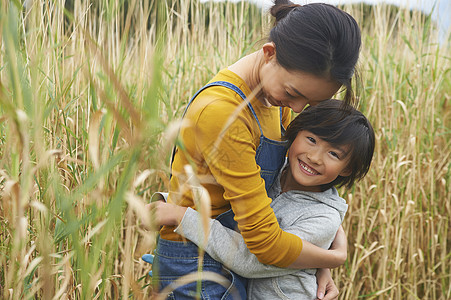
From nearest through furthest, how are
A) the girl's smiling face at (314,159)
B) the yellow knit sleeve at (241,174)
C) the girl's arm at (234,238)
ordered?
1. the yellow knit sleeve at (241,174)
2. the girl's arm at (234,238)
3. the girl's smiling face at (314,159)

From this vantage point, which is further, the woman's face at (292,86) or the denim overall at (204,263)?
the denim overall at (204,263)

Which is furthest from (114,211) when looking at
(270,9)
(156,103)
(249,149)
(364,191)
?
(364,191)

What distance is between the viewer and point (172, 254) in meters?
1.19

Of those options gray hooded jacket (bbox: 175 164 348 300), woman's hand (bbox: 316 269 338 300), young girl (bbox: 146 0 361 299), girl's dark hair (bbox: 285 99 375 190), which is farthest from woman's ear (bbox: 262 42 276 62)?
woman's hand (bbox: 316 269 338 300)

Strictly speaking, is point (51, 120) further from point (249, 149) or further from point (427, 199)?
point (427, 199)

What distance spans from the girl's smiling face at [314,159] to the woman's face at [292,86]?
7.0 inches

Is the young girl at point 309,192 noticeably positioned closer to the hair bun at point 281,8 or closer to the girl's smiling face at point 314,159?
the girl's smiling face at point 314,159

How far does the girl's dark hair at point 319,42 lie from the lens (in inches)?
41.2

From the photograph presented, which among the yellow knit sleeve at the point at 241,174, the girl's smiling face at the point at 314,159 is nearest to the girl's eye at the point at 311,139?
the girl's smiling face at the point at 314,159

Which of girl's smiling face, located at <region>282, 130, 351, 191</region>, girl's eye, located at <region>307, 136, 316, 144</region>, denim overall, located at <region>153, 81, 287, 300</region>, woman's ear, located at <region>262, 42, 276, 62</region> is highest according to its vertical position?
woman's ear, located at <region>262, 42, 276, 62</region>

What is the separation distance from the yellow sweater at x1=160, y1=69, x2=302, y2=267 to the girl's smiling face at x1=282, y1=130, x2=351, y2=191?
190mm

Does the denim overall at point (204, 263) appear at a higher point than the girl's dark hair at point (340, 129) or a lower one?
lower

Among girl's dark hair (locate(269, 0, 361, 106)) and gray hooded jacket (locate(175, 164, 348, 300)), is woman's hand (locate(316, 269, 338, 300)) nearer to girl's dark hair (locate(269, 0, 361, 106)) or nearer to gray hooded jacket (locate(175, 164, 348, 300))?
gray hooded jacket (locate(175, 164, 348, 300))

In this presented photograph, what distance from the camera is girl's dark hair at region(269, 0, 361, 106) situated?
3.43 ft
